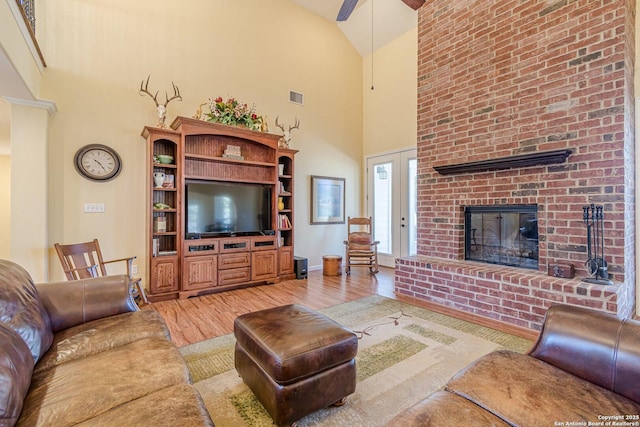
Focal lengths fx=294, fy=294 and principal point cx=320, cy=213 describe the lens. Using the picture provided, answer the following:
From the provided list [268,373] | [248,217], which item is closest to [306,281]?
[248,217]

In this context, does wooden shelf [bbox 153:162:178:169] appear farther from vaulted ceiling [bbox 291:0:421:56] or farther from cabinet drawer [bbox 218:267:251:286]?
vaulted ceiling [bbox 291:0:421:56]

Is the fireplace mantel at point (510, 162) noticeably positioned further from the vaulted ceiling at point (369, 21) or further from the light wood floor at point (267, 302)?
the vaulted ceiling at point (369, 21)

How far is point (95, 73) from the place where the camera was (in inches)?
140

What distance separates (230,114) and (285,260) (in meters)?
2.31

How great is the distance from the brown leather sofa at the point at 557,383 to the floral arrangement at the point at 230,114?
12.8 feet

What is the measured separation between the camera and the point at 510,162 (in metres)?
3.03

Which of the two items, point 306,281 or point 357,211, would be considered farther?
point 357,211

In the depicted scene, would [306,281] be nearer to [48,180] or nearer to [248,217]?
[248,217]

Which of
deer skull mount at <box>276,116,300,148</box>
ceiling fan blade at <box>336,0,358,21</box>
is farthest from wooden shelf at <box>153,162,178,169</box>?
ceiling fan blade at <box>336,0,358,21</box>

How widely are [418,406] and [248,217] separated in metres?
3.69

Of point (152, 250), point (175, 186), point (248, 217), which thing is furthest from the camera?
point (248, 217)

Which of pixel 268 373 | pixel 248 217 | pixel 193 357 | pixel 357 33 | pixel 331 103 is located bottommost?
pixel 193 357

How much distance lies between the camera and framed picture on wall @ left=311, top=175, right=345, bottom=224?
17.9ft

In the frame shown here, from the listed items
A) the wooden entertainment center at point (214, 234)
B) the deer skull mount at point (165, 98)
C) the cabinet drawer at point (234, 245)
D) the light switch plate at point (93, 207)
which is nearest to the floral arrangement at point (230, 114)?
the wooden entertainment center at point (214, 234)
